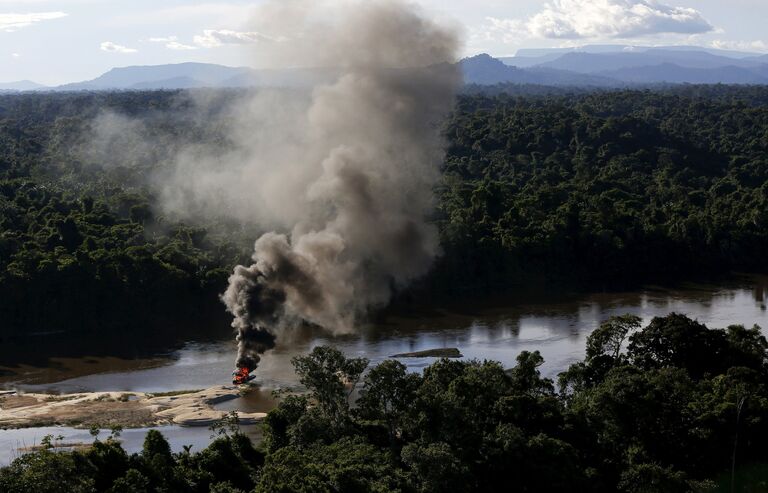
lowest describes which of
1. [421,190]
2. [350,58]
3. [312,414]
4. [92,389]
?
[92,389]

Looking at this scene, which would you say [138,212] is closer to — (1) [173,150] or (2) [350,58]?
(1) [173,150]

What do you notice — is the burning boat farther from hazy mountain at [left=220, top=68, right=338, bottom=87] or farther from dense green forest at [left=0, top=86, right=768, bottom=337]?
dense green forest at [left=0, top=86, right=768, bottom=337]

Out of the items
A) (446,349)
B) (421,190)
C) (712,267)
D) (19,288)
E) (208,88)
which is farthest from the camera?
(208,88)

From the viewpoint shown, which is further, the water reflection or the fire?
the water reflection

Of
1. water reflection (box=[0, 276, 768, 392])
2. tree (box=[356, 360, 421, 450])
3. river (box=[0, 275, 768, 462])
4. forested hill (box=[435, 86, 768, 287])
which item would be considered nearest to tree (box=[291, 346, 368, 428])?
tree (box=[356, 360, 421, 450])

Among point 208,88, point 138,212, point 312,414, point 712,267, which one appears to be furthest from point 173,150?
point 312,414

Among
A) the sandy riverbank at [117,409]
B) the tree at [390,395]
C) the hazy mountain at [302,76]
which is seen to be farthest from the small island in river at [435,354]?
the tree at [390,395]
